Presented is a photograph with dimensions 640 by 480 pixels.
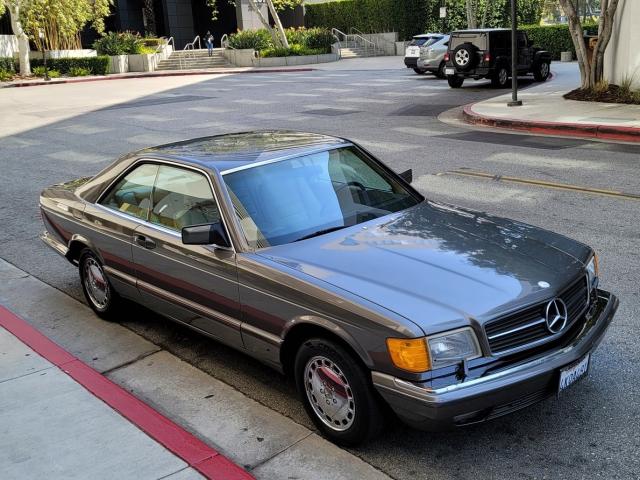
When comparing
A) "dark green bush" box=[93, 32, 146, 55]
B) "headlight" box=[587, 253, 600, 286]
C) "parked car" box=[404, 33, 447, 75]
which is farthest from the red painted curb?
"dark green bush" box=[93, 32, 146, 55]

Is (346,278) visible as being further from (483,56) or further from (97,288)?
(483,56)

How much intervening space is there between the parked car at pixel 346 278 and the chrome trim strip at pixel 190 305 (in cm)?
1

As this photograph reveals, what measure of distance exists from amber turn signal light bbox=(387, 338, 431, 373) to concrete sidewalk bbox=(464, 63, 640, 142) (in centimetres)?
1156

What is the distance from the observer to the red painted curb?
154 inches

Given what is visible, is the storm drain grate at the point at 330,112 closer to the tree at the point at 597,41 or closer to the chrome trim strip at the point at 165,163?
the tree at the point at 597,41

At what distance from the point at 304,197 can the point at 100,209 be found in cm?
200

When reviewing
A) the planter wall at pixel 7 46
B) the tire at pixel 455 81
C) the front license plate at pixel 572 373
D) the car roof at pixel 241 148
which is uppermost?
the planter wall at pixel 7 46

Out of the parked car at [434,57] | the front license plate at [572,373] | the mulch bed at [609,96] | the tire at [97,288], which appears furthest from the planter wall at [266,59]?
the front license plate at [572,373]

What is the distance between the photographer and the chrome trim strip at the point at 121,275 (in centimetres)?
561

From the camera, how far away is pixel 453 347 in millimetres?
3617

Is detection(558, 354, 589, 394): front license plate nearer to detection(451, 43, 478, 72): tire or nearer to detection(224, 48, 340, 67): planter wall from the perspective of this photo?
detection(451, 43, 478, 72): tire

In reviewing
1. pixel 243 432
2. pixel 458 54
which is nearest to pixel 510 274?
pixel 243 432

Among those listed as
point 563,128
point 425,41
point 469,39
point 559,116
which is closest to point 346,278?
point 563,128

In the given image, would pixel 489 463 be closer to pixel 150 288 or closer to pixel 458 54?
Answer: pixel 150 288
